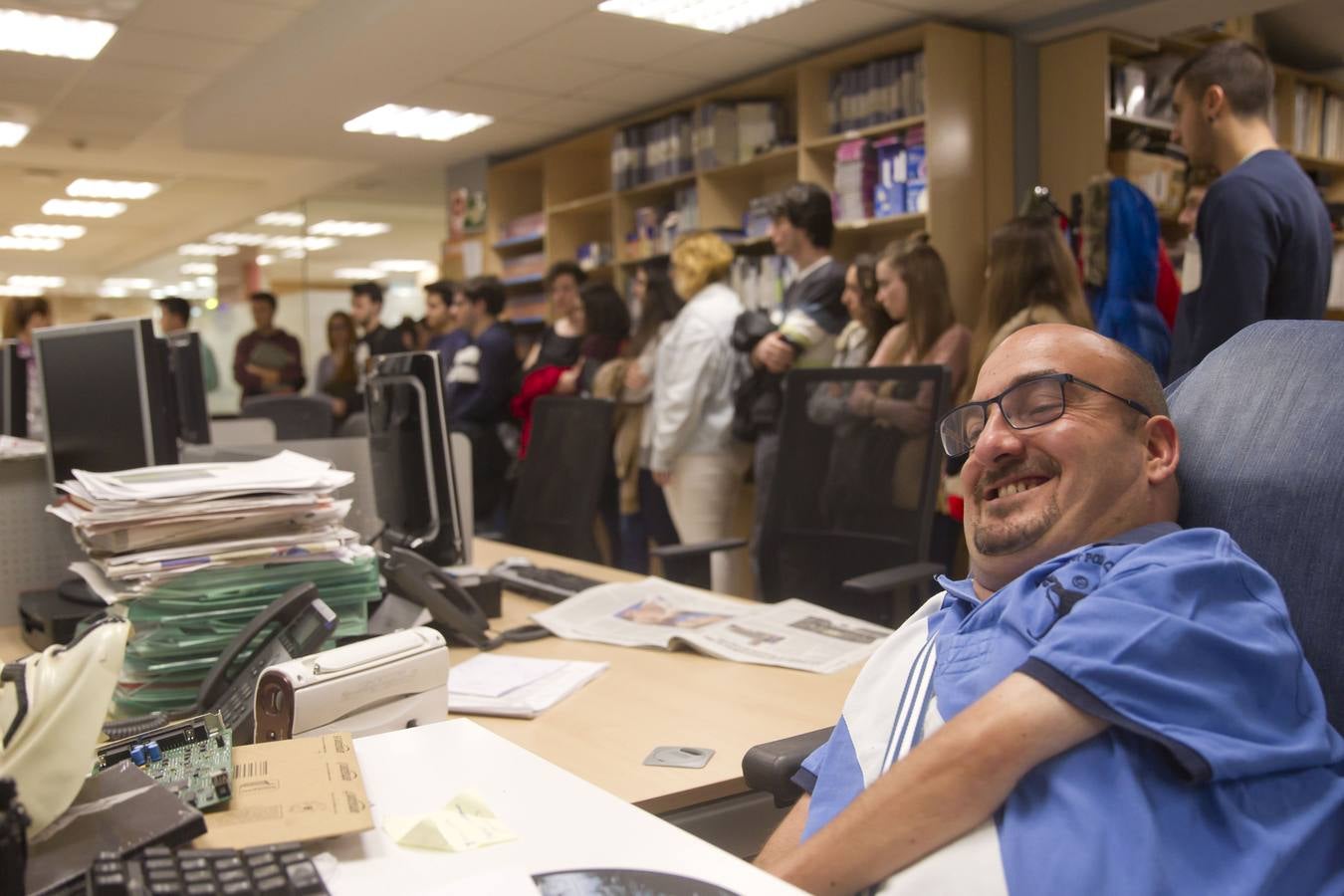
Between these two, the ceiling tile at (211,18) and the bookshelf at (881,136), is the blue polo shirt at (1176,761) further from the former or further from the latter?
the ceiling tile at (211,18)

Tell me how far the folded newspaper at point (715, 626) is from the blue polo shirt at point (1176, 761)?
726 millimetres

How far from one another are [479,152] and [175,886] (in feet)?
21.7

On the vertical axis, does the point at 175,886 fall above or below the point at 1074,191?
below

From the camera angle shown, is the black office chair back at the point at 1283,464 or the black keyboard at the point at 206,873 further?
the black office chair back at the point at 1283,464

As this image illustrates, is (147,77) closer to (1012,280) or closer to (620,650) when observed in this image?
(1012,280)

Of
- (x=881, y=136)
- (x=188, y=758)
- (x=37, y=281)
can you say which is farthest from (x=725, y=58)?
(x=37, y=281)

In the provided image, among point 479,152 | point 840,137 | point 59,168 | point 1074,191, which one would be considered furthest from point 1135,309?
point 59,168

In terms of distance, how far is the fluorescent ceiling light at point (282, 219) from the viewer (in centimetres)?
993

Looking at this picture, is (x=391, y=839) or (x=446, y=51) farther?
(x=446, y=51)

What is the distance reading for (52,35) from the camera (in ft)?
16.3

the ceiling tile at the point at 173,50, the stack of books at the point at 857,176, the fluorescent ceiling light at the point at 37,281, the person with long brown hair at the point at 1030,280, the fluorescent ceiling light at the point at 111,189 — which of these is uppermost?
the ceiling tile at the point at 173,50

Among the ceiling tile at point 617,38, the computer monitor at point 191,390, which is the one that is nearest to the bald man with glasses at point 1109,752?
the computer monitor at point 191,390

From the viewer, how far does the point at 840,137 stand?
4625 millimetres

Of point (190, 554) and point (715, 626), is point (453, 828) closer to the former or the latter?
point (190, 554)
